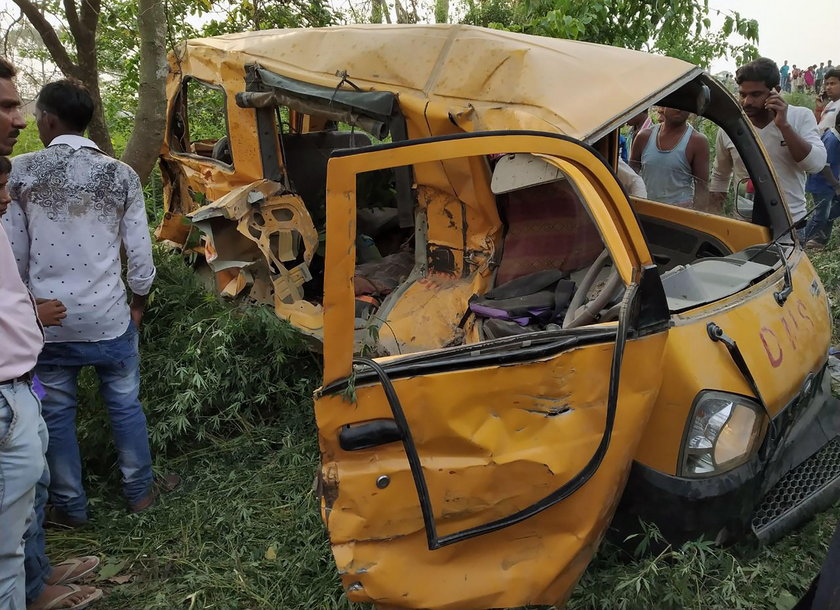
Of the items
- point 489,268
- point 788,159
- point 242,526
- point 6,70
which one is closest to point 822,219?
point 788,159

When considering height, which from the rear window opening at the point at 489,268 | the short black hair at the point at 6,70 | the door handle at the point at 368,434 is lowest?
the door handle at the point at 368,434

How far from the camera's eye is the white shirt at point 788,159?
154 inches

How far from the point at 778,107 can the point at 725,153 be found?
417mm

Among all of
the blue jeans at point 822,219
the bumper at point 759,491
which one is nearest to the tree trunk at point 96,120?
the bumper at point 759,491

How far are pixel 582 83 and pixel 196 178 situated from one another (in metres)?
3.03

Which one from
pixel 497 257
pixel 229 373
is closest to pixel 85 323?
pixel 229 373

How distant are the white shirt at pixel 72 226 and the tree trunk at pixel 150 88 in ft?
4.00

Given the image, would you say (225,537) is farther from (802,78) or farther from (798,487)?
(802,78)

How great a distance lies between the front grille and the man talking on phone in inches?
66.3

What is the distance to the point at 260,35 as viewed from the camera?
4332 mm

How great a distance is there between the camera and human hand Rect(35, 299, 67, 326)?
2.54 metres

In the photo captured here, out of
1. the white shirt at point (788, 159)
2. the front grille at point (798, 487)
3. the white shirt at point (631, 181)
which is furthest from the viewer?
the white shirt at point (631, 181)

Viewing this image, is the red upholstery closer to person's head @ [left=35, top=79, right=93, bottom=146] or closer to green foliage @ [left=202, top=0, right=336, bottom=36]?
person's head @ [left=35, top=79, right=93, bottom=146]

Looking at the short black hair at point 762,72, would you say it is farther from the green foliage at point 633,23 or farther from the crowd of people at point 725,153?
the green foliage at point 633,23
